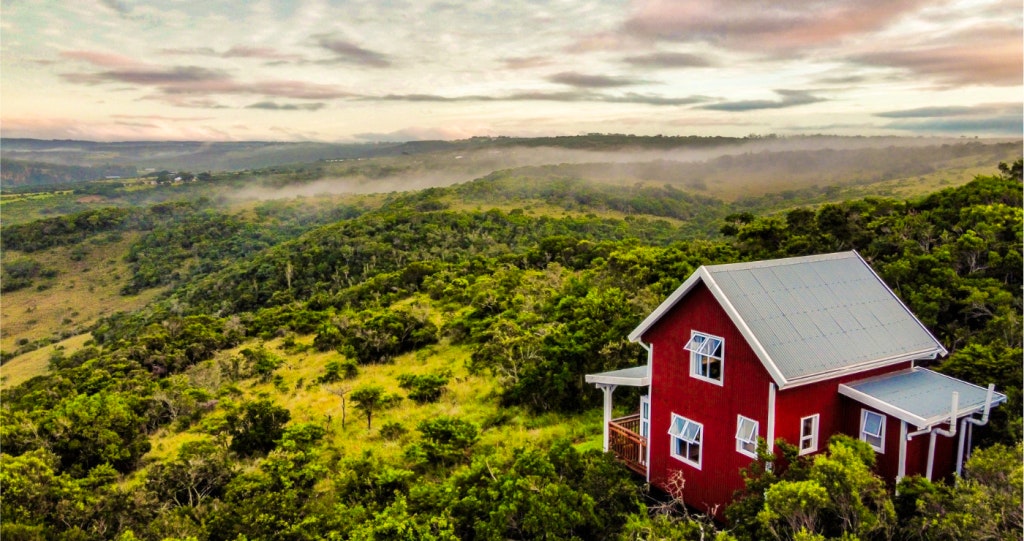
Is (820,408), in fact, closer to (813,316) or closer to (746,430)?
(746,430)

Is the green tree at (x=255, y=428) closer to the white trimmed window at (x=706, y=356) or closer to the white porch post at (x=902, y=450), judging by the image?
Answer: the white trimmed window at (x=706, y=356)

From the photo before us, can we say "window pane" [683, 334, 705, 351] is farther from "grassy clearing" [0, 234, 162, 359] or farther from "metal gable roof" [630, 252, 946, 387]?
"grassy clearing" [0, 234, 162, 359]

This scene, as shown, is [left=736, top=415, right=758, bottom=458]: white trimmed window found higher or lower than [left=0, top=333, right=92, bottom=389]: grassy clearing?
higher

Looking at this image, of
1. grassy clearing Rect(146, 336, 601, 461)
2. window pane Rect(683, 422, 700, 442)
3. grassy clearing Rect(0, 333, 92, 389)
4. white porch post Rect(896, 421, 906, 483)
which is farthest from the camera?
grassy clearing Rect(0, 333, 92, 389)

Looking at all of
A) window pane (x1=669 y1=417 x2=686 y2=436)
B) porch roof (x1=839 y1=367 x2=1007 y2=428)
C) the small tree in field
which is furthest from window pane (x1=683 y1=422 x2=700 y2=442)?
the small tree in field

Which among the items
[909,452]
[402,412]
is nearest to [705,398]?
[909,452]

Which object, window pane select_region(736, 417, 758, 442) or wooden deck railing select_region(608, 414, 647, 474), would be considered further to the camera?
wooden deck railing select_region(608, 414, 647, 474)
